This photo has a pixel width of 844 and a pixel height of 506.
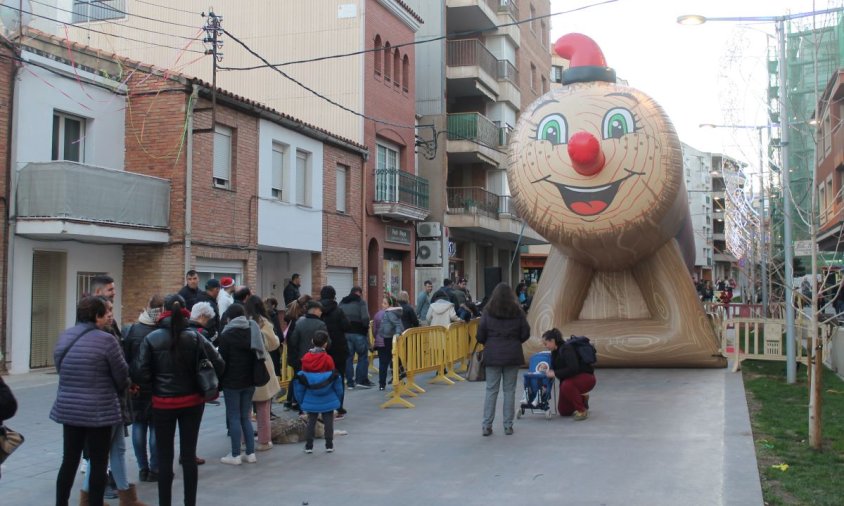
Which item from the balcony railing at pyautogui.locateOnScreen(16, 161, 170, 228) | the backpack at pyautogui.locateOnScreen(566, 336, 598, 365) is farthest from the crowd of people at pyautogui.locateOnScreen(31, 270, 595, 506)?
the balcony railing at pyautogui.locateOnScreen(16, 161, 170, 228)

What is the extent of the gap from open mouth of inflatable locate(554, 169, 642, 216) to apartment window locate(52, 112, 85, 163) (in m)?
8.48

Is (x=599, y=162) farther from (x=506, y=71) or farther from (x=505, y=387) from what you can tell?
(x=506, y=71)

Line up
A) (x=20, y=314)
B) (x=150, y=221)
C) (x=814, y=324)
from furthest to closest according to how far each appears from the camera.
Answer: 1. (x=150, y=221)
2. (x=20, y=314)
3. (x=814, y=324)

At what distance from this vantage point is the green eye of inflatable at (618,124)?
11.8 metres

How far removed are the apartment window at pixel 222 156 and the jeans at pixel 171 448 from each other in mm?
10848

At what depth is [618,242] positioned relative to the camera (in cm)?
1222

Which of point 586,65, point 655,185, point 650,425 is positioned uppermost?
point 586,65

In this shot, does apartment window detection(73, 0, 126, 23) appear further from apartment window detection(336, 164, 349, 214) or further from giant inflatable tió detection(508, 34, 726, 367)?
giant inflatable tió detection(508, 34, 726, 367)

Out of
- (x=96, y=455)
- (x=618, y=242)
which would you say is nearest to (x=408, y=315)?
(x=618, y=242)

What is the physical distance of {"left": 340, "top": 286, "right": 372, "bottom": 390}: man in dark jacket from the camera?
11.8 metres

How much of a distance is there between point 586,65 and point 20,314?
32.0ft

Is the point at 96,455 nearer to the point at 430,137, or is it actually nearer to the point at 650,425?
the point at 650,425

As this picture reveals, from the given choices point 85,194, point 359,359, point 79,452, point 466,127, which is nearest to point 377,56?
point 466,127

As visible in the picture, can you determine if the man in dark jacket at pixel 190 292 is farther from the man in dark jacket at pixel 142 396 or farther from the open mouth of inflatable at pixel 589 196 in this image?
the open mouth of inflatable at pixel 589 196
